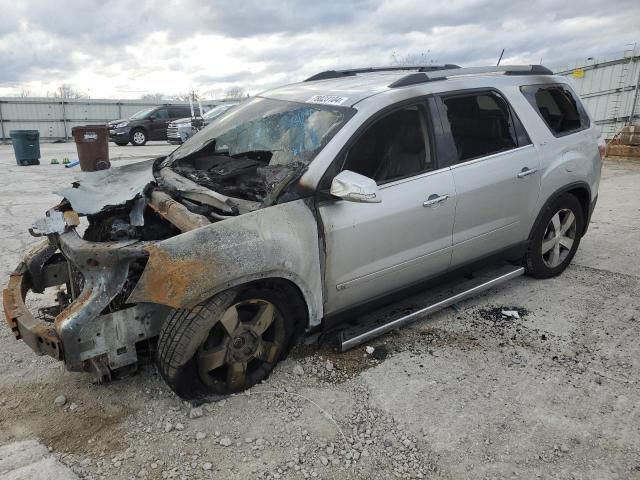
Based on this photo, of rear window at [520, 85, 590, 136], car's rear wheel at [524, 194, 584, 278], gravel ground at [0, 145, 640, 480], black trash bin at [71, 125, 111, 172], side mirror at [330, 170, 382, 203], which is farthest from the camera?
black trash bin at [71, 125, 111, 172]

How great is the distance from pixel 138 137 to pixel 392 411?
1893cm

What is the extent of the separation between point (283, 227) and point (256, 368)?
903mm

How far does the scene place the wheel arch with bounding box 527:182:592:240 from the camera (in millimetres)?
4133

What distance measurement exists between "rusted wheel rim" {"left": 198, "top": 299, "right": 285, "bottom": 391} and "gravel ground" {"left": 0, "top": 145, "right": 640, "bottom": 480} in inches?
5.8

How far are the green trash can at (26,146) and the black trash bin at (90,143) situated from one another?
2422mm

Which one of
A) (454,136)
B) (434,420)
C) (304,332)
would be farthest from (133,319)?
(454,136)

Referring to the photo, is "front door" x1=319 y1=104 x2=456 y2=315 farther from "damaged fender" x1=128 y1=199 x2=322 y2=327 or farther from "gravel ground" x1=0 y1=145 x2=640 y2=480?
"gravel ground" x1=0 y1=145 x2=640 y2=480

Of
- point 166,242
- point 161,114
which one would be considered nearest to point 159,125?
point 161,114

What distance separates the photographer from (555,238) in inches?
175

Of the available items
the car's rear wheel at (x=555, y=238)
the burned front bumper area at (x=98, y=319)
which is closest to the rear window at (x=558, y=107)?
the car's rear wheel at (x=555, y=238)

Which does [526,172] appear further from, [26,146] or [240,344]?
[26,146]

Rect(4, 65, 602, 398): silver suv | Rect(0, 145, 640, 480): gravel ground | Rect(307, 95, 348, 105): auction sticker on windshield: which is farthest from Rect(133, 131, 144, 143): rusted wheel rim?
Rect(307, 95, 348, 105): auction sticker on windshield

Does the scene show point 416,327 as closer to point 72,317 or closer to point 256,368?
point 256,368

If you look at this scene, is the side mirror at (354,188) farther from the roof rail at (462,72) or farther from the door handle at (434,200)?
the roof rail at (462,72)
